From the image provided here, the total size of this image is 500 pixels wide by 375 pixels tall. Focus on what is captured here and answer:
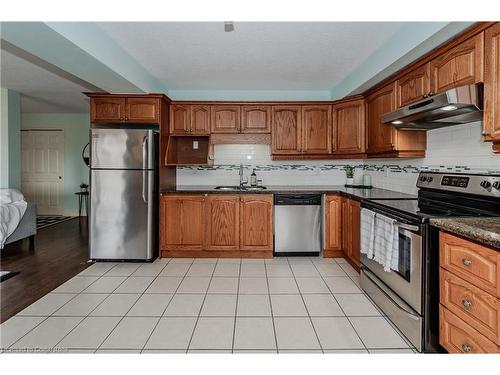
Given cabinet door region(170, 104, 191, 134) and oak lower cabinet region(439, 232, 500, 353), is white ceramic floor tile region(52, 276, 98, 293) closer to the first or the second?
cabinet door region(170, 104, 191, 134)

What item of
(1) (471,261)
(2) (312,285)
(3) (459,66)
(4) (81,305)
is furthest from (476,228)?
(4) (81,305)

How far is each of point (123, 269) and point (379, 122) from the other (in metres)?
3.39

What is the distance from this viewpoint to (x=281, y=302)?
263cm

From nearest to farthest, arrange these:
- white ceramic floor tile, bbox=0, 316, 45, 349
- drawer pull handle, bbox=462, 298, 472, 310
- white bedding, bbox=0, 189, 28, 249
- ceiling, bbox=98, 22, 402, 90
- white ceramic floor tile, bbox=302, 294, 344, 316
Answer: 1. drawer pull handle, bbox=462, 298, 472, 310
2. white ceramic floor tile, bbox=0, 316, 45, 349
3. white ceramic floor tile, bbox=302, 294, 344, 316
4. ceiling, bbox=98, 22, 402, 90
5. white bedding, bbox=0, 189, 28, 249

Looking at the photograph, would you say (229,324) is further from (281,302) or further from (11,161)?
(11,161)

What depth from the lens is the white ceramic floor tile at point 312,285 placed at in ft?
9.42

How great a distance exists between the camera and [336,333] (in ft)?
6.97

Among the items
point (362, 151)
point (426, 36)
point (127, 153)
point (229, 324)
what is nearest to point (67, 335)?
point (229, 324)

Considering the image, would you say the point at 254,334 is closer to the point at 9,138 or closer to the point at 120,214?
the point at 120,214

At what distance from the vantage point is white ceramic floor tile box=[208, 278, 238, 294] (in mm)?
2877

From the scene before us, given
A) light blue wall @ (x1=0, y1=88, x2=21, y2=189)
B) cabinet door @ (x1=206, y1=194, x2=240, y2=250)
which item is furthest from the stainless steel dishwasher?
light blue wall @ (x1=0, y1=88, x2=21, y2=189)

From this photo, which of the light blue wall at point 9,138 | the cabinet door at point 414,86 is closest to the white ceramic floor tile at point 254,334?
the cabinet door at point 414,86

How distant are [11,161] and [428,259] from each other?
6134 millimetres

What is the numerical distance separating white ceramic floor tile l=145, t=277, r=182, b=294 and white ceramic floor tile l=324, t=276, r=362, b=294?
60.3 inches
